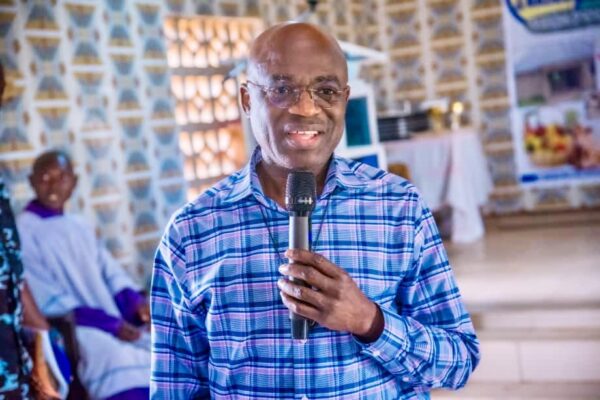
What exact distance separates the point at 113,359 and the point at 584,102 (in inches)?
213

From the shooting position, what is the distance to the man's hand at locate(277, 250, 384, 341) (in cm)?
97

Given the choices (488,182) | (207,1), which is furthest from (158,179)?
(488,182)

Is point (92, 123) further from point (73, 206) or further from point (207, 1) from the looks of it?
point (207, 1)

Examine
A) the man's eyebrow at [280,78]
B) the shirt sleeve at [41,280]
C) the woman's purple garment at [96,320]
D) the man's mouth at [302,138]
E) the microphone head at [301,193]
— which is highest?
the man's eyebrow at [280,78]

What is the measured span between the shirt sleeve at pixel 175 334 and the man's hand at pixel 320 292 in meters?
0.24

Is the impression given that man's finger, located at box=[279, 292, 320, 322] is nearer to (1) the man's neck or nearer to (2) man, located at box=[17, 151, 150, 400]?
(1) the man's neck

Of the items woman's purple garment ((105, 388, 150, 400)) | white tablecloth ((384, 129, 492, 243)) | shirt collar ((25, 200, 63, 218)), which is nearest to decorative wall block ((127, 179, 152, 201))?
shirt collar ((25, 200, 63, 218))

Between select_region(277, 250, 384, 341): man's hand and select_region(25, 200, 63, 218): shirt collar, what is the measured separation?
9.83 feet

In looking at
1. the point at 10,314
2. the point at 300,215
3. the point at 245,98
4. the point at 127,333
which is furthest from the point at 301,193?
the point at 127,333

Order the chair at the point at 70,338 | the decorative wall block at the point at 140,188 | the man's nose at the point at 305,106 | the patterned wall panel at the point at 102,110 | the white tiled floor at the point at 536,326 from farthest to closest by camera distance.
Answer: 1. the decorative wall block at the point at 140,188
2. the patterned wall panel at the point at 102,110
3. the white tiled floor at the point at 536,326
4. the chair at the point at 70,338
5. the man's nose at the point at 305,106

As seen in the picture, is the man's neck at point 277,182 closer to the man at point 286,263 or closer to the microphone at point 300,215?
the man at point 286,263

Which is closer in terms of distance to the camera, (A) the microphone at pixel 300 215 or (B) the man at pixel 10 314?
(A) the microphone at pixel 300 215

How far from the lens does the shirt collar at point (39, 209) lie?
12.3 ft

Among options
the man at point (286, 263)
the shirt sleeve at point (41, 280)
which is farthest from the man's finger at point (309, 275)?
the shirt sleeve at point (41, 280)
